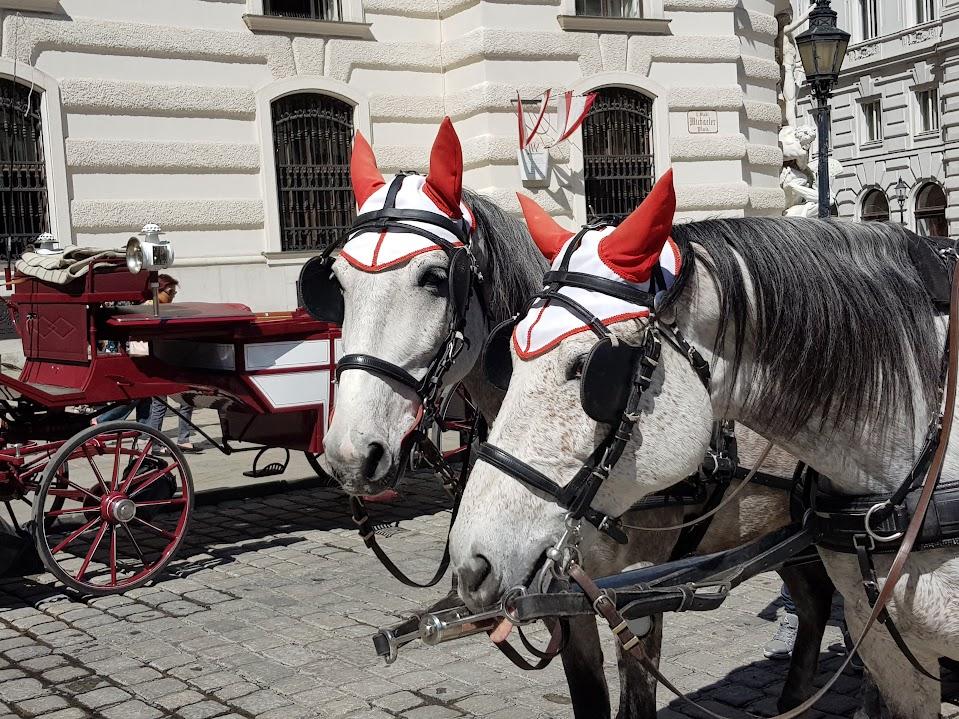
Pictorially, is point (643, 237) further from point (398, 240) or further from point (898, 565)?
point (398, 240)

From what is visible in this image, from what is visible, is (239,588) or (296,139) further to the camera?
(296,139)

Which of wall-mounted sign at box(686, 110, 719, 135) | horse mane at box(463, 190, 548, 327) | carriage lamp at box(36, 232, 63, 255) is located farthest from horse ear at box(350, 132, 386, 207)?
wall-mounted sign at box(686, 110, 719, 135)

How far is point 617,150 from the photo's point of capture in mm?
14344

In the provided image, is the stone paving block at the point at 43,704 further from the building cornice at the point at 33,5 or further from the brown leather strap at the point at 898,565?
the building cornice at the point at 33,5

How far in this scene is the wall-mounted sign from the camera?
48.0ft

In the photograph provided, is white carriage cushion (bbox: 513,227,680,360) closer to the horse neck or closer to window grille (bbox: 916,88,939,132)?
the horse neck

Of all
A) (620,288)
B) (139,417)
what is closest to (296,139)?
(139,417)

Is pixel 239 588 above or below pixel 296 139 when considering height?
below

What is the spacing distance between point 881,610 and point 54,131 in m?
10.6

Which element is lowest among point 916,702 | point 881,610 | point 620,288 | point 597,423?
point 916,702

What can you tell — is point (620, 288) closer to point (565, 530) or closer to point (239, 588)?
point (565, 530)

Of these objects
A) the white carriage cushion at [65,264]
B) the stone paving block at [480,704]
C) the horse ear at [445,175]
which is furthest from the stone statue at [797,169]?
the horse ear at [445,175]

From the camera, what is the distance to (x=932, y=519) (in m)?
2.36

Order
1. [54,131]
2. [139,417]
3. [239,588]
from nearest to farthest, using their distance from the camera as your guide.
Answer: [239,588] < [139,417] < [54,131]
